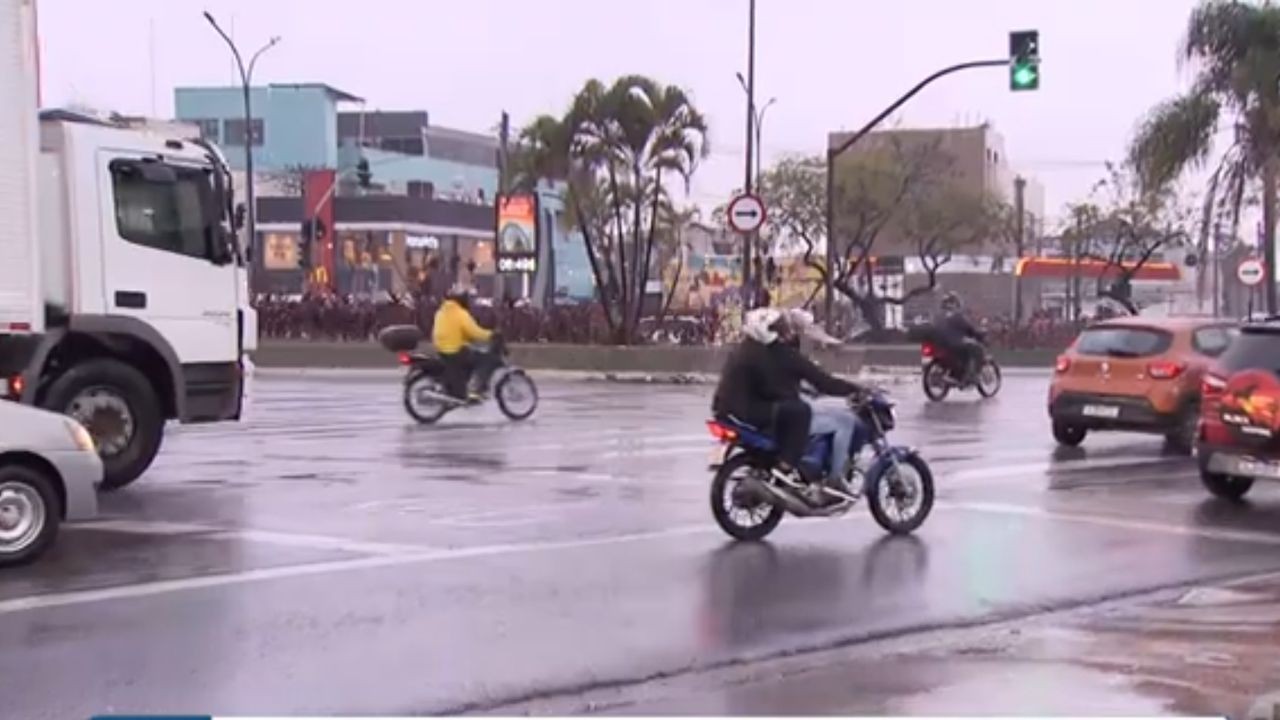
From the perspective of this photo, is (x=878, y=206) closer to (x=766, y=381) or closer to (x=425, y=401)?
(x=425, y=401)

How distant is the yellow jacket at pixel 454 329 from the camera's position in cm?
2089

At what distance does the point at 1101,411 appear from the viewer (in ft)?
59.7

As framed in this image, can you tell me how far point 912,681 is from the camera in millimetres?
7262

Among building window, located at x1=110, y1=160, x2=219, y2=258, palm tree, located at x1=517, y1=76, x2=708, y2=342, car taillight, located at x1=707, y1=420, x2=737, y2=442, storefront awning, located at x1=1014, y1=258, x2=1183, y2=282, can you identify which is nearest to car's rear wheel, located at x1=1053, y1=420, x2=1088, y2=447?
car taillight, located at x1=707, y1=420, x2=737, y2=442

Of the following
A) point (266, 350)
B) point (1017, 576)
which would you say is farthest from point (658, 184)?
point (1017, 576)

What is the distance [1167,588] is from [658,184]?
28.7m

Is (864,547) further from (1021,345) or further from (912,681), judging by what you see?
(1021,345)

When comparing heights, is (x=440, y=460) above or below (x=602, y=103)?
below

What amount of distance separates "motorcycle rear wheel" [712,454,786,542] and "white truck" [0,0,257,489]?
17.2 ft

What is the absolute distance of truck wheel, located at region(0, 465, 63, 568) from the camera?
9977mm

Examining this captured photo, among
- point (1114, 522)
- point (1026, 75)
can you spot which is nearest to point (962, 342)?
point (1026, 75)

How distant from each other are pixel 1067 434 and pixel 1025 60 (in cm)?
1140

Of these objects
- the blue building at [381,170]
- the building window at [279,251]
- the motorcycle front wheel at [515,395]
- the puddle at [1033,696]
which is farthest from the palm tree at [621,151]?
the building window at [279,251]

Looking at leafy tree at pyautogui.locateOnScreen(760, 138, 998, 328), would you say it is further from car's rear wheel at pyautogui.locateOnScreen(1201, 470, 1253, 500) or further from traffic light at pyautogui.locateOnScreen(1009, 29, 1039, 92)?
car's rear wheel at pyautogui.locateOnScreen(1201, 470, 1253, 500)
